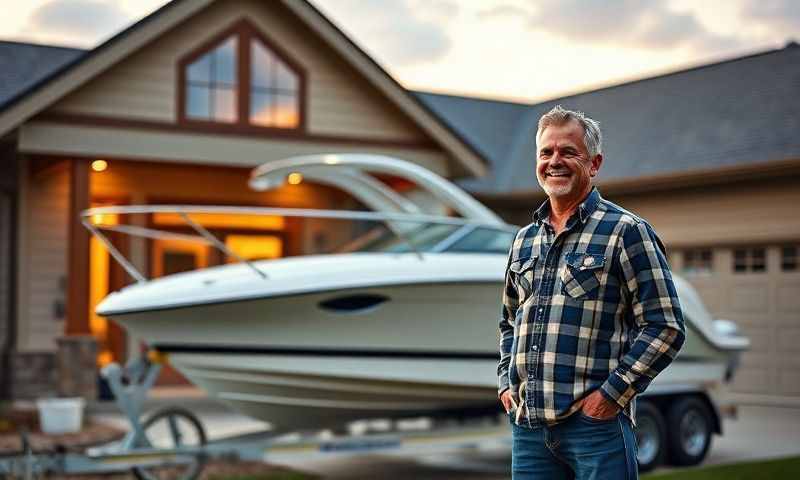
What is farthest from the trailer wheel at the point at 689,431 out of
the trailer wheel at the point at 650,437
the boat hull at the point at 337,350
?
the boat hull at the point at 337,350

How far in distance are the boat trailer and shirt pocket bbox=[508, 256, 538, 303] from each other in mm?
4654

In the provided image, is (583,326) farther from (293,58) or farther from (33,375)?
(33,375)

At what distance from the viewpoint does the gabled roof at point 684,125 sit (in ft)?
51.3

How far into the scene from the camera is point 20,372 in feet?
48.3

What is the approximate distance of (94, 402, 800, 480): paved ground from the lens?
9867 millimetres

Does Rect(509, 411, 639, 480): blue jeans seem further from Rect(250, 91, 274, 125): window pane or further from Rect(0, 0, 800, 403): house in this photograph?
Rect(250, 91, 274, 125): window pane

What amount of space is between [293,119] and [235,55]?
1.15 meters

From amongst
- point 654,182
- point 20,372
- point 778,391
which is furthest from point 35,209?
point 778,391

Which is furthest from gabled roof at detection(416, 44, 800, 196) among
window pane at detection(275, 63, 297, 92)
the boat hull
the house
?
the boat hull

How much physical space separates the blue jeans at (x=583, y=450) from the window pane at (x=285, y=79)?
1184cm

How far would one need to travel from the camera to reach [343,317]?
848 cm

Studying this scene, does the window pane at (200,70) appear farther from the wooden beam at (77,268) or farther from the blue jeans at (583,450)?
the blue jeans at (583,450)

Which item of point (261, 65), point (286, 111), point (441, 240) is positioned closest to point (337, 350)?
point (441, 240)

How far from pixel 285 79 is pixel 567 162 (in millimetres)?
11731
